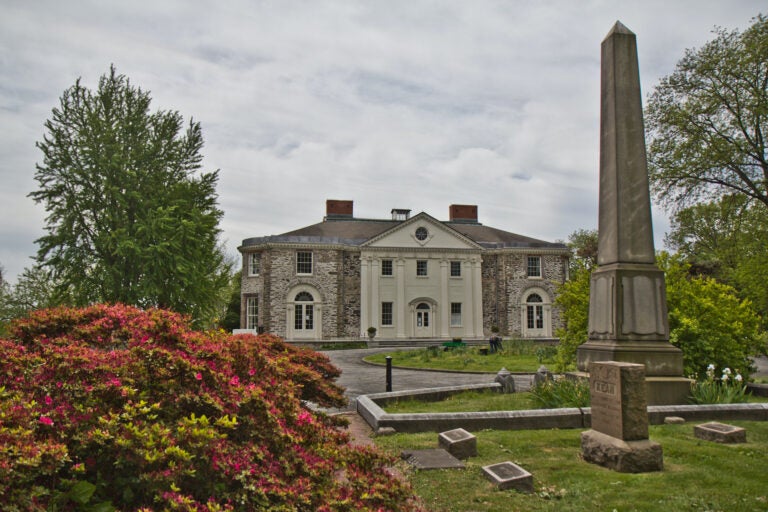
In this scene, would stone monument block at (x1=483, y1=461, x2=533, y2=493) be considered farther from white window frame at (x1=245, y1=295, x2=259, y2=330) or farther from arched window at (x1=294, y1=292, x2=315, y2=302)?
white window frame at (x1=245, y1=295, x2=259, y2=330)

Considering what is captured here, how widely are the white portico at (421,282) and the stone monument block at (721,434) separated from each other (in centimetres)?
3260

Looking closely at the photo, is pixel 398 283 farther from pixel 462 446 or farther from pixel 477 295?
pixel 462 446

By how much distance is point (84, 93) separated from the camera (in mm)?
22953

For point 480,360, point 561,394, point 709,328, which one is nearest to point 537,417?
point 561,394

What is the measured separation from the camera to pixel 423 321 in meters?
40.7

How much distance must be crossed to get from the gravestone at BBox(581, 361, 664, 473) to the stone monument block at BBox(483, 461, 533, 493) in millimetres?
1130

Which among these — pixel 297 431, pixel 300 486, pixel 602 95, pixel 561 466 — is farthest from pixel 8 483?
pixel 602 95

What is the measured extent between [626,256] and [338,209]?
3785cm

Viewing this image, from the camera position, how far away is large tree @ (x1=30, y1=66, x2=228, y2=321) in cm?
2058

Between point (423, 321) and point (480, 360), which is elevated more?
point (423, 321)

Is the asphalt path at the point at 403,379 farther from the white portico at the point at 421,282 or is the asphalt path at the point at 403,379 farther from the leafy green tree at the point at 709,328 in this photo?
the white portico at the point at 421,282

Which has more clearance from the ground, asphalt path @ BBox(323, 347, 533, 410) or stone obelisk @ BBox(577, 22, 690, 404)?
stone obelisk @ BBox(577, 22, 690, 404)

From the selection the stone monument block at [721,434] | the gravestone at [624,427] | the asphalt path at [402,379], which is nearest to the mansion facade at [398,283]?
the asphalt path at [402,379]

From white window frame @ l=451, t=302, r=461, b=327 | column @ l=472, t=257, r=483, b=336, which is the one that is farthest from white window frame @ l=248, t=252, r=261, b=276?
column @ l=472, t=257, r=483, b=336
